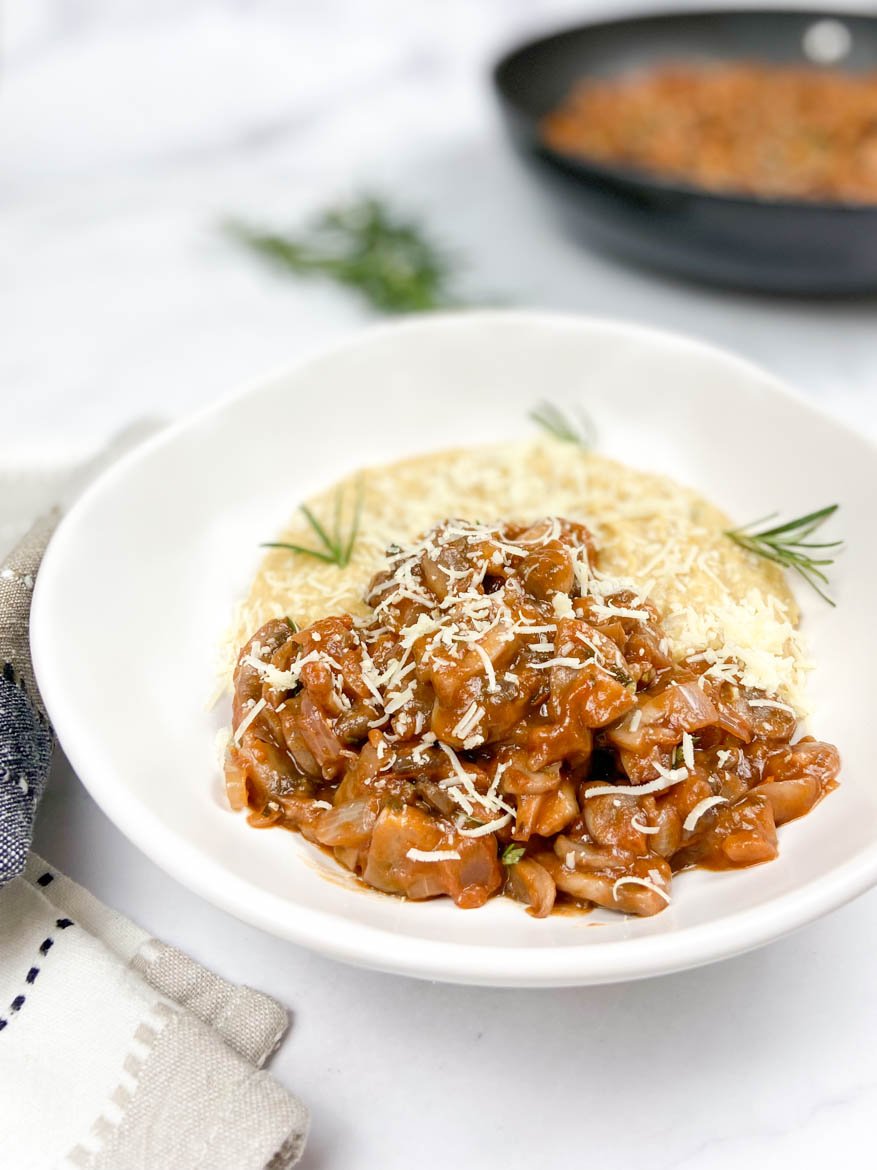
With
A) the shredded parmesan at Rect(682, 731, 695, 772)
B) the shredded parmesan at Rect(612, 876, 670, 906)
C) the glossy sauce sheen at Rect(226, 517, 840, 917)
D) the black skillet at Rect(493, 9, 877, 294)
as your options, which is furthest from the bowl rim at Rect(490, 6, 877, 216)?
the shredded parmesan at Rect(612, 876, 670, 906)

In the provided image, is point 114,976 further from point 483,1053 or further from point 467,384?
point 467,384

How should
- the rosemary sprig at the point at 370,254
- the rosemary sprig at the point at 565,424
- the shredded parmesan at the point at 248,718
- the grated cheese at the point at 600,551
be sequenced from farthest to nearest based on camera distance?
the rosemary sprig at the point at 370,254, the rosemary sprig at the point at 565,424, the grated cheese at the point at 600,551, the shredded parmesan at the point at 248,718

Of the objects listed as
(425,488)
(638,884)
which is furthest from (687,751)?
(425,488)

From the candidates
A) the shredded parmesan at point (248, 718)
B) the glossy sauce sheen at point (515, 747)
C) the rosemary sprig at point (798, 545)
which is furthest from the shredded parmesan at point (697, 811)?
the shredded parmesan at point (248, 718)

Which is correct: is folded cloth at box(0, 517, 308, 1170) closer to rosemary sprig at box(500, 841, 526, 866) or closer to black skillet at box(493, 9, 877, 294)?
rosemary sprig at box(500, 841, 526, 866)

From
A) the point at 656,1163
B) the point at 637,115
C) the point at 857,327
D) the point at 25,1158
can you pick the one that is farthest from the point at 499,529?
the point at 637,115

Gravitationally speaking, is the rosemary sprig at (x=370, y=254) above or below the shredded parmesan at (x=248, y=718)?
above

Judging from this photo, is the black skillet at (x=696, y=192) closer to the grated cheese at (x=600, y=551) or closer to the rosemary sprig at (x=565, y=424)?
the rosemary sprig at (x=565, y=424)
